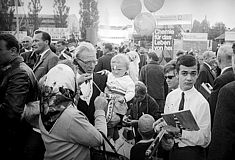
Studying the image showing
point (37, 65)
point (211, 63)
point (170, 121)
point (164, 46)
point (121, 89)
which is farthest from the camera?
point (164, 46)

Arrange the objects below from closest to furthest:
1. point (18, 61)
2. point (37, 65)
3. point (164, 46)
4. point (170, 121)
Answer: point (170, 121) < point (18, 61) < point (37, 65) < point (164, 46)

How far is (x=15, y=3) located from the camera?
117 inches

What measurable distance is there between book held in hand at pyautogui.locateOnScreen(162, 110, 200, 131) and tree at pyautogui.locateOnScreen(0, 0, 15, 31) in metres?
1.68

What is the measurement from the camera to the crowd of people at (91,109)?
195 centimetres

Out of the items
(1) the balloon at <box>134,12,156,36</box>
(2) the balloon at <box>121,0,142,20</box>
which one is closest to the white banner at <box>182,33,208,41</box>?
(1) the balloon at <box>134,12,156,36</box>

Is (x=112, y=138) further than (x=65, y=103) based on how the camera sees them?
Yes

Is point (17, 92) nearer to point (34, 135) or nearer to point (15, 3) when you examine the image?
point (34, 135)

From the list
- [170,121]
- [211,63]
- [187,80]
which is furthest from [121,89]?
[211,63]

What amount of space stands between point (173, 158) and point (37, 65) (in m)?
2.55

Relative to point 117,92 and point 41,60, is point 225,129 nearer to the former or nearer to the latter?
point 117,92

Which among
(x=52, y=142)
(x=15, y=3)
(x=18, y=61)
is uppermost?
(x=15, y=3)

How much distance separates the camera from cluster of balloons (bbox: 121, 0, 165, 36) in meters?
6.68

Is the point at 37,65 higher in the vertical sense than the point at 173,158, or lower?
higher

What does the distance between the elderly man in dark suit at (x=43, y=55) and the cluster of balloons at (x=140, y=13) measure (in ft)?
9.75
